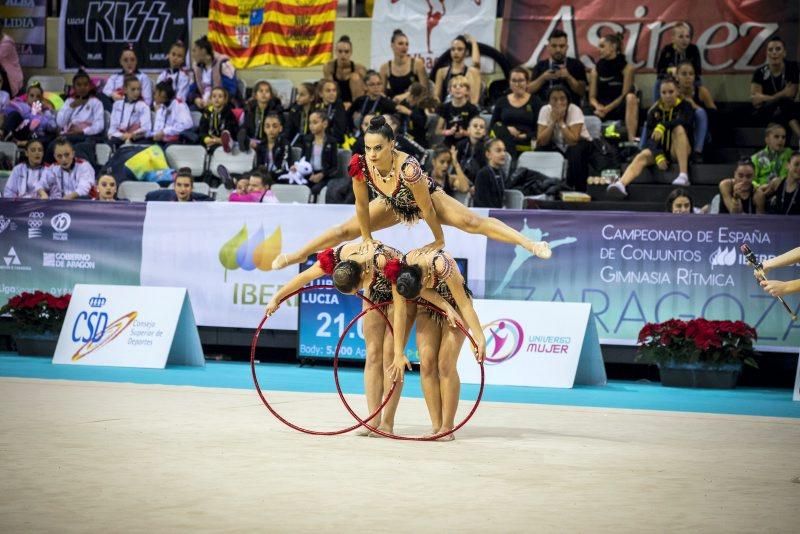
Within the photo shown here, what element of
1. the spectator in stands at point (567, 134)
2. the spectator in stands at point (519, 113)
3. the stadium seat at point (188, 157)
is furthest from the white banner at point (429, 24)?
the stadium seat at point (188, 157)

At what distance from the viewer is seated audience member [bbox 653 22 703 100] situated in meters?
15.7

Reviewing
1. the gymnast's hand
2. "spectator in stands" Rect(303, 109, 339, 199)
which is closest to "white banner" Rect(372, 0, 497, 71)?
"spectator in stands" Rect(303, 109, 339, 199)

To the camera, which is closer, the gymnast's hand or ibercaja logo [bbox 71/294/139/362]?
the gymnast's hand

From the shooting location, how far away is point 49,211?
13859mm

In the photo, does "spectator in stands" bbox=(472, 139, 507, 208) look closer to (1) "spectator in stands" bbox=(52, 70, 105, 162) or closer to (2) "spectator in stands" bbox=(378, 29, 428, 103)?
(2) "spectator in stands" bbox=(378, 29, 428, 103)

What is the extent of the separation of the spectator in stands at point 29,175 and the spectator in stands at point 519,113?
6028mm

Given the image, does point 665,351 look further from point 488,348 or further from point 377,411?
point 377,411

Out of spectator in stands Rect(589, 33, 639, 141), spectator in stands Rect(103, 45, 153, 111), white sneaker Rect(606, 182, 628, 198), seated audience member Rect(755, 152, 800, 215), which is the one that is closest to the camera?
seated audience member Rect(755, 152, 800, 215)

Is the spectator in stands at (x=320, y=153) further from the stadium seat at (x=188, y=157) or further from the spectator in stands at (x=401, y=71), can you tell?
the stadium seat at (x=188, y=157)

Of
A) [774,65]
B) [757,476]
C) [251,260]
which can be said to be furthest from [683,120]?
[757,476]

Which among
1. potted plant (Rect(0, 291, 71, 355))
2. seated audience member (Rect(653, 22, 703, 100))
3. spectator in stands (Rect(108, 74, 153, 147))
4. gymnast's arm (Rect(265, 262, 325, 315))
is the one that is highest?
seated audience member (Rect(653, 22, 703, 100))

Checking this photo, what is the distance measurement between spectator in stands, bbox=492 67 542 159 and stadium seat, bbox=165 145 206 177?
4173 mm

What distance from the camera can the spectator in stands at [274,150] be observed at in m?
15.4

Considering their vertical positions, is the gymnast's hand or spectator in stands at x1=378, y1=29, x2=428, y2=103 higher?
spectator in stands at x1=378, y1=29, x2=428, y2=103
